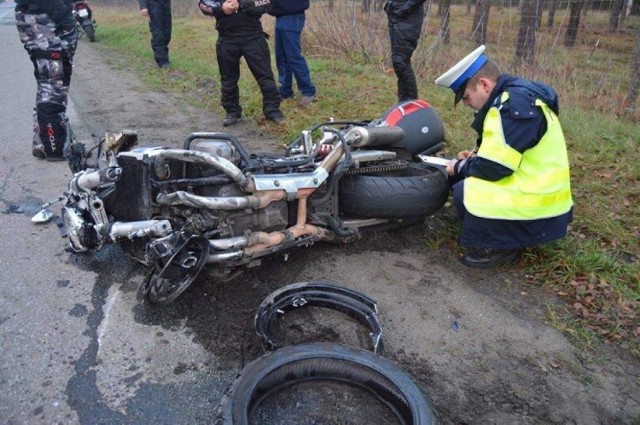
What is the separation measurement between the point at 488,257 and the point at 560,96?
4.63m

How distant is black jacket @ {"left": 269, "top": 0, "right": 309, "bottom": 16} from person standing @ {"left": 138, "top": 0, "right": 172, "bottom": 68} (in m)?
4.33

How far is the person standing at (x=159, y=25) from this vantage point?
32.0 ft

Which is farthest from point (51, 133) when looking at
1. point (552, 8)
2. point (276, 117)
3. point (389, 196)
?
point (552, 8)

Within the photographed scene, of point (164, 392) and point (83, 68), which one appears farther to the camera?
point (83, 68)

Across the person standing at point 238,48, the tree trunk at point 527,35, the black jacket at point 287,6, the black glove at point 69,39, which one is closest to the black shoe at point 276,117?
the person standing at point 238,48

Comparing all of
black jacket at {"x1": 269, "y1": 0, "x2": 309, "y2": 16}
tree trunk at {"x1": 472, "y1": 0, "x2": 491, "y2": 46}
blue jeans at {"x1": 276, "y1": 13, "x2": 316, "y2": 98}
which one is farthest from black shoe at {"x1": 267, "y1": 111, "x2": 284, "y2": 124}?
tree trunk at {"x1": 472, "y1": 0, "x2": 491, "y2": 46}

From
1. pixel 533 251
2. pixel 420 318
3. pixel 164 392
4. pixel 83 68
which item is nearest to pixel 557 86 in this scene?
pixel 533 251

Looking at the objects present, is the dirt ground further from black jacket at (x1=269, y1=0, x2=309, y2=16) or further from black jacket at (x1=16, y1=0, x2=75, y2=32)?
black jacket at (x1=269, y1=0, x2=309, y2=16)

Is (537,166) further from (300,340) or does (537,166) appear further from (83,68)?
(83,68)

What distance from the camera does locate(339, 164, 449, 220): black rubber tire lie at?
3.39 meters

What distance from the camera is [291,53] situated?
6.43 m

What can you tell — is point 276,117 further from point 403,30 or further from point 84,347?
point 84,347

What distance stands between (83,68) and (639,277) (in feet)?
34.0

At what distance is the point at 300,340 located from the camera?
2.76 metres
